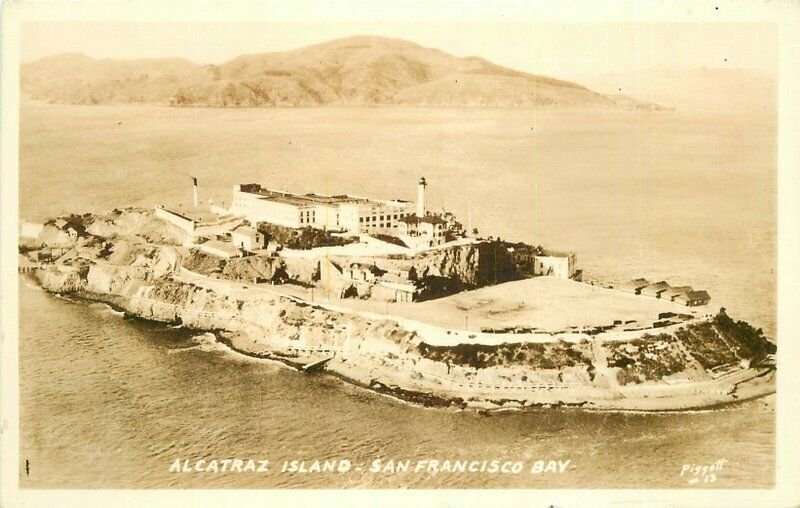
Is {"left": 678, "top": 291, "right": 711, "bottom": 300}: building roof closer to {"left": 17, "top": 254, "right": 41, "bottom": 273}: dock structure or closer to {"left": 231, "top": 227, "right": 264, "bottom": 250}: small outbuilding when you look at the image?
{"left": 231, "top": 227, "right": 264, "bottom": 250}: small outbuilding

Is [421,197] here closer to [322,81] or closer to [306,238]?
[306,238]

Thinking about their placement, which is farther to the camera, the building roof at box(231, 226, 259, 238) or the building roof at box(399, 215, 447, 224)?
the building roof at box(231, 226, 259, 238)

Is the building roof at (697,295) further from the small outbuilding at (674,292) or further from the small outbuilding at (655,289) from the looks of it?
the small outbuilding at (655,289)

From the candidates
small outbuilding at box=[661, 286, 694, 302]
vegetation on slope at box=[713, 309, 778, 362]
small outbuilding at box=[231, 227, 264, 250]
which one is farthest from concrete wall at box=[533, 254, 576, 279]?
small outbuilding at box=[231, 227, 264, 250]

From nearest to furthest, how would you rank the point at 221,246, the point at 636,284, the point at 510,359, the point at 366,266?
1. the point at 510,359
2. the point at 636,284
3. the point at 366,266
4. the point at 221,246

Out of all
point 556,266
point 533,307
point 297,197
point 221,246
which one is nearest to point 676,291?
point 556,266
